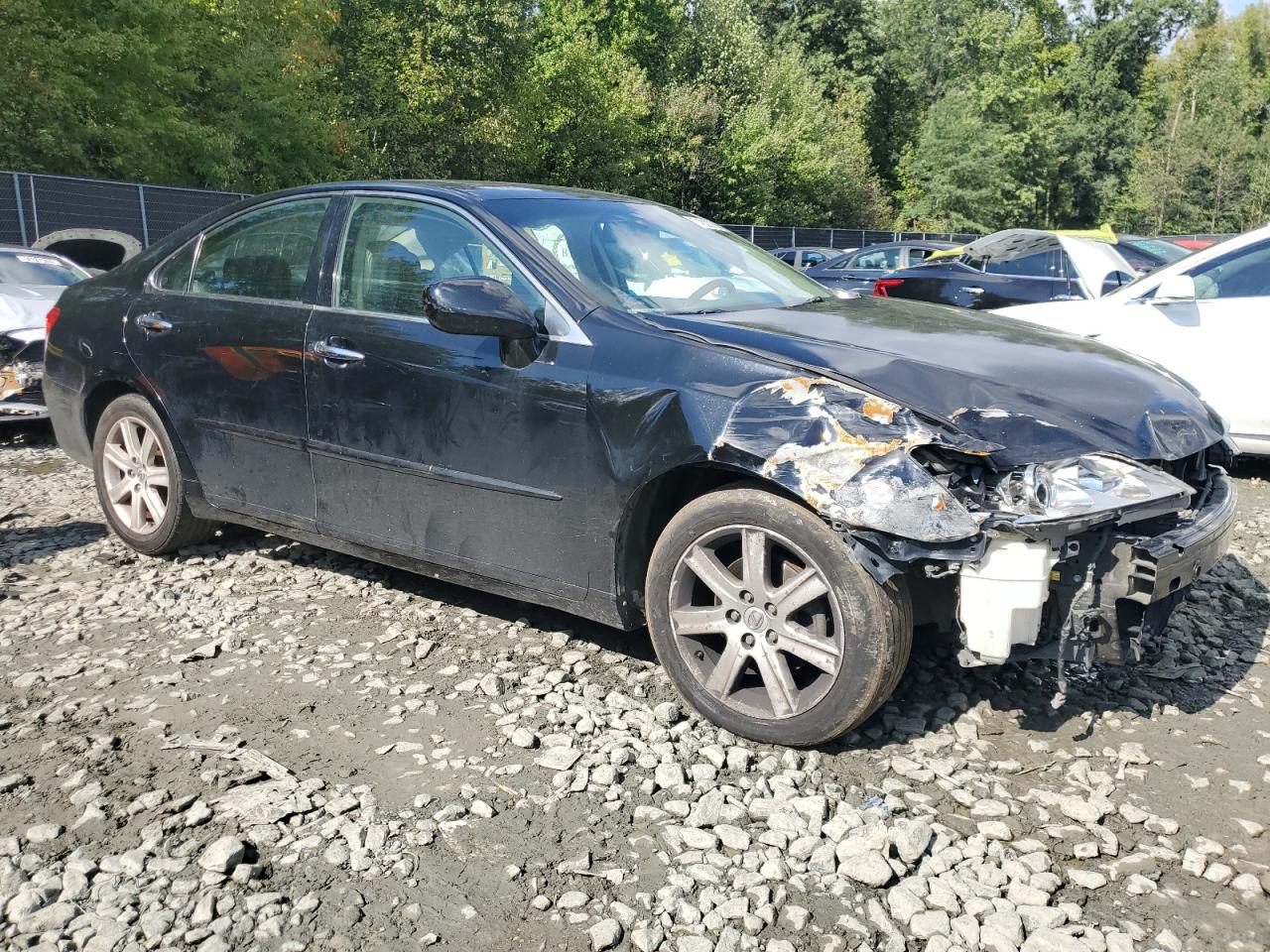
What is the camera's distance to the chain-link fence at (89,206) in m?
16.1

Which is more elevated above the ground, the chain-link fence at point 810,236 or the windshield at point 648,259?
the windshield at point 648,259

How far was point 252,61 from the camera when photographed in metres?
25.6

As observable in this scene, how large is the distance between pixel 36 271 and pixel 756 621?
27.7ft

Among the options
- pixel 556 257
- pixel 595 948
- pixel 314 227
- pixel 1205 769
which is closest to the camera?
pixel 595 948

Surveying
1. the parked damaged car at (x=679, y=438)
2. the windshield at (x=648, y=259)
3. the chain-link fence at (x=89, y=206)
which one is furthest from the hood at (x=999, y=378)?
the chain-link fence at (x=89, y=206)

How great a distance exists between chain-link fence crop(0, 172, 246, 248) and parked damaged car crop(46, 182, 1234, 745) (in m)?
13.1

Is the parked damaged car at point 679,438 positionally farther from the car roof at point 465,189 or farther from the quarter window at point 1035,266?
the quarter window at point 1035,266

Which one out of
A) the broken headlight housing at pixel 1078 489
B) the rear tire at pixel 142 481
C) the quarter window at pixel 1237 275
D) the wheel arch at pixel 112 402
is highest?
the quarter window at pixel 1237 275

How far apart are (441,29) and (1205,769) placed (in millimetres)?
28215

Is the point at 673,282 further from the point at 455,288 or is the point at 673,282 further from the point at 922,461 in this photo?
the point at 922,461

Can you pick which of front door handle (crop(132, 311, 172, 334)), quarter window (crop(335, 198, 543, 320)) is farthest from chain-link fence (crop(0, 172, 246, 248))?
quarter window (crop(335, 198, 543, 320))

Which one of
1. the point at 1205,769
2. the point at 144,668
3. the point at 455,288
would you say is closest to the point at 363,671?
the point at 144,668

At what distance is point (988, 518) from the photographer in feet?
9.49

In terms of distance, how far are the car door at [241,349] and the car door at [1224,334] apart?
17.1 ft
